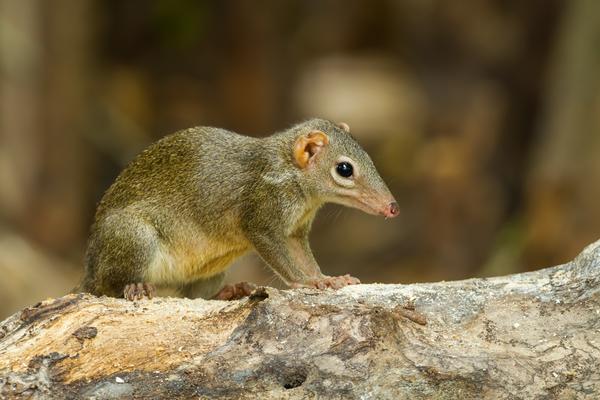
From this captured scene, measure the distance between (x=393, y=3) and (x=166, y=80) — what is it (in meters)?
5.10

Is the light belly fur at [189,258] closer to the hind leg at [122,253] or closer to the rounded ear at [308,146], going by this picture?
the hind leg at [122,253]

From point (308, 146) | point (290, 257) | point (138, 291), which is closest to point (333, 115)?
point (308, 146)

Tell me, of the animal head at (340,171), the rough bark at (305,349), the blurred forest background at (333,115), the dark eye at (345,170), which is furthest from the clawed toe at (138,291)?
the blurred forest background at (333,115)

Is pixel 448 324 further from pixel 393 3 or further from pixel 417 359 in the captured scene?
pixel 393 3

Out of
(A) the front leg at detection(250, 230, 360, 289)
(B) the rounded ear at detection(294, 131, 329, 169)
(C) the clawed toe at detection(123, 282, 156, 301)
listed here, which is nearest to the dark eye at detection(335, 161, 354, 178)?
(B) the rounded ear at detection(294, 131, 329, 169)

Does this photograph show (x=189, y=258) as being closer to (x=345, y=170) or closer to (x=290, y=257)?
(x=290, y=257)

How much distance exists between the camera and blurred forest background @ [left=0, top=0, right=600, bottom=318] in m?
15.6

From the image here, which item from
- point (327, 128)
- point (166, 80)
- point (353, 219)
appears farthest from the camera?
point (166, 80)

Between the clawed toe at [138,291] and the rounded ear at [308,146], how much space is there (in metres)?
1.48

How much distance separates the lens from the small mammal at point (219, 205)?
8.32 meters

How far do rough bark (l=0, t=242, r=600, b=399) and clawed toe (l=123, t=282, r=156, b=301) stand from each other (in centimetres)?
74

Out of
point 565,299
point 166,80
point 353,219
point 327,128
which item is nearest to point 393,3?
point 166,80

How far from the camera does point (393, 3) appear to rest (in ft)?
80.9

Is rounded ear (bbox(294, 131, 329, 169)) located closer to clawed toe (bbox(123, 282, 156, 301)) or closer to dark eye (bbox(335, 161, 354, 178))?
dark eye (bbox(335, 161, 354, 178))
